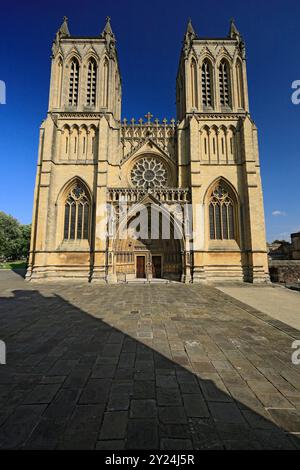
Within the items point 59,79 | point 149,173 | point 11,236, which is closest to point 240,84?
point 149,173

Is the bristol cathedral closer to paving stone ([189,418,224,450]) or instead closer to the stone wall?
the stone wall

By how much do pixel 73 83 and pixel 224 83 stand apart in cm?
1516

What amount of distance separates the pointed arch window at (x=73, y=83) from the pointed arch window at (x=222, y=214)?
16.3 m

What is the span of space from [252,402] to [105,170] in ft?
58.0

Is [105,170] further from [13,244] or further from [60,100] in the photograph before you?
[13,244]

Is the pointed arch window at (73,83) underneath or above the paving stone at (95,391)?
above

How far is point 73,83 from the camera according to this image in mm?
20359

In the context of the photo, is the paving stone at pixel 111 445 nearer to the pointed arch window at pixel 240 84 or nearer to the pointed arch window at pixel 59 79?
the pointed arch window at pixel 59 79

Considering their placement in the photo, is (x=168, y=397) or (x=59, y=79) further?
(x=59, y=79)

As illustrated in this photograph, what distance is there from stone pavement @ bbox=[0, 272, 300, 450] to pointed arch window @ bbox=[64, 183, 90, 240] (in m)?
12.2

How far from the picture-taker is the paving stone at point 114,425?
2.08 metres

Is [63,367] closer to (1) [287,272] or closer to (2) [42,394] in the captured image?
(2) [42,394]

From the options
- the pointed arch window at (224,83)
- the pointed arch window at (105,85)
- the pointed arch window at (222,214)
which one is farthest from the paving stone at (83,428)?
the pointed arch window at (224,83)
